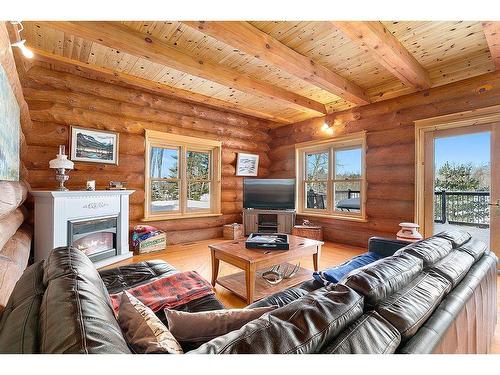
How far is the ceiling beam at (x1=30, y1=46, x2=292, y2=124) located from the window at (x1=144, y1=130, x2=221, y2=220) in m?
0.71

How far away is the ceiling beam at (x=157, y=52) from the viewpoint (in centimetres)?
223

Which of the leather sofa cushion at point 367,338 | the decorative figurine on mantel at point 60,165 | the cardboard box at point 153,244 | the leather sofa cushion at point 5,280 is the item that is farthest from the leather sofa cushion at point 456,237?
the decorative figurine on mantel at point 60,165

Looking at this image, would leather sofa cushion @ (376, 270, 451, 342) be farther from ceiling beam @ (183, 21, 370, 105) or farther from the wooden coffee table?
ceiling beam @ (183, 21, 370, 105)

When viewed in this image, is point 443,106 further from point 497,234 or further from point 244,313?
point 244,313

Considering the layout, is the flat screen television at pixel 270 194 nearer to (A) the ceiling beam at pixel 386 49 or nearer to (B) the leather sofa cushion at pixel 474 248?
(A) the ceiling beam at pixel 386 49

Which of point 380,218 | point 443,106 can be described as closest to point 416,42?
point 443,106

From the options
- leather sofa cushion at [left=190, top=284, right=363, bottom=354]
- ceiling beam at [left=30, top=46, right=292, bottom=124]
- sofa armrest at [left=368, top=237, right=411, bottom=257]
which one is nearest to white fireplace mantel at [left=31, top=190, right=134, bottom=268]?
ceiling beam at [left=30, top=46, right=292, bottom=124]

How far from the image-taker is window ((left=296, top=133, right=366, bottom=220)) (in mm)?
4457

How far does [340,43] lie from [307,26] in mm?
537

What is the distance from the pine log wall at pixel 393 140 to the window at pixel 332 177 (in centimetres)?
19

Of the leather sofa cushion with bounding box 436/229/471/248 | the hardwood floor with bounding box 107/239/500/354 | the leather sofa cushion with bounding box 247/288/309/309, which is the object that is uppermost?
the leather sofa cushion with bounding box 436/229/471/248

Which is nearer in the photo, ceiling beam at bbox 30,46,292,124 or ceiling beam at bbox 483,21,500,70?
ceiling beam at bbox 483,21,500,70

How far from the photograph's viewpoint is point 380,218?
4.05 metres
